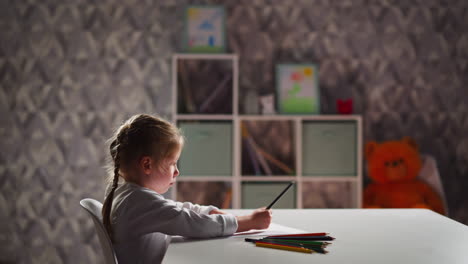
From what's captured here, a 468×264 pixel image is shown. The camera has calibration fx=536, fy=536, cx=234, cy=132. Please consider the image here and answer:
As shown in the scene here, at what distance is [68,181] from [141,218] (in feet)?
7.91

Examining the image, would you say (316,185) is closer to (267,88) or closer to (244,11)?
(267,88)

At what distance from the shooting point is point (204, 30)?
11.4ft

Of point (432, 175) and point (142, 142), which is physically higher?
point (142, 142)

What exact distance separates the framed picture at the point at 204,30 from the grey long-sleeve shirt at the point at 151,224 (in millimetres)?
2125

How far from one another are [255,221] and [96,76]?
2442 mm

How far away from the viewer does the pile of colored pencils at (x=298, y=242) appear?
1211 mm

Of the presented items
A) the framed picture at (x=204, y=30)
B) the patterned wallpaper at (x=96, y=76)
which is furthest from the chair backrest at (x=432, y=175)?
the framed picture at (x=204, y=30)

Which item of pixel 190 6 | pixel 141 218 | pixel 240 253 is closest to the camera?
pixel 240 253

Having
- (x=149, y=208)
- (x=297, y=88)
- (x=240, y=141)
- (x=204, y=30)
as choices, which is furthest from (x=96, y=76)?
(x=149, y=208)

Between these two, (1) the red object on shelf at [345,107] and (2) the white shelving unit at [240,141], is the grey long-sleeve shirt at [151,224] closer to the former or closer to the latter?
(2) the white shelving unit at [240,141]

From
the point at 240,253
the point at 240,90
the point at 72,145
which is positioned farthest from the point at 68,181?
the point at 240,253

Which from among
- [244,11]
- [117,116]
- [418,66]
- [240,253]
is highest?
[244,11]

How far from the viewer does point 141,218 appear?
4.49 feet

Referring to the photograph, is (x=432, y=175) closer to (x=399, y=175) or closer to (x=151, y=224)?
(x=399, y=175)
